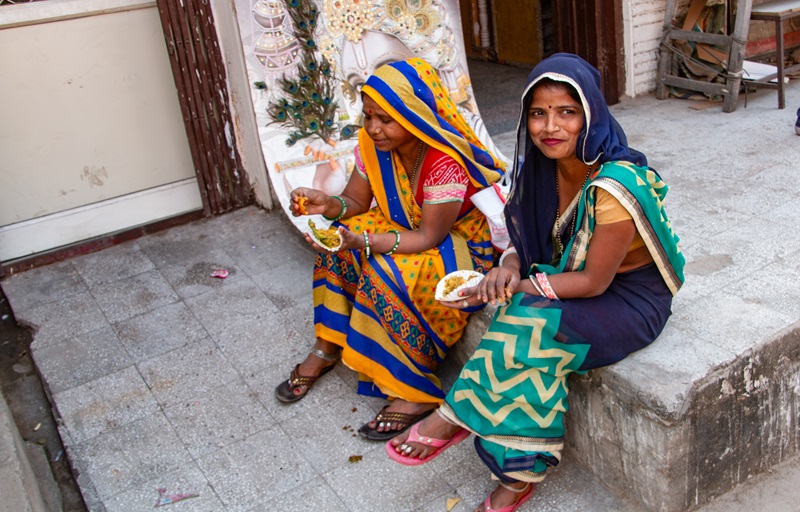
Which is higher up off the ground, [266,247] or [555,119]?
[555,119]

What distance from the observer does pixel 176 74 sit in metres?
4.62

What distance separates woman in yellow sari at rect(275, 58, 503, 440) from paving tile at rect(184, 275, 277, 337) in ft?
2.30

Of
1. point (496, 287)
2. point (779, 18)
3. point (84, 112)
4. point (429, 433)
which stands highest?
point (84, 112)

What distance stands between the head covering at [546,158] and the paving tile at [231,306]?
1613 millimetres

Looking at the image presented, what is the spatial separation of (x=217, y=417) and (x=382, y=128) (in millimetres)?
1334

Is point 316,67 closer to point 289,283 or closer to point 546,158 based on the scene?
point 289,283

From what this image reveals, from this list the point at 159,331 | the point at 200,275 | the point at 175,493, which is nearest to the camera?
the point at 175,493

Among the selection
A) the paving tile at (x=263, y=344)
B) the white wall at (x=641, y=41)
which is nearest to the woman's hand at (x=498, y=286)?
the paving tile at (x=263, y=344)

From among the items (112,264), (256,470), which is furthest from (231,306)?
(256,470)

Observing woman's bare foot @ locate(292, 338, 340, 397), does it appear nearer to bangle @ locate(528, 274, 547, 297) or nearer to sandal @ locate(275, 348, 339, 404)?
sandal @ locate(275, 348, 339, 404)

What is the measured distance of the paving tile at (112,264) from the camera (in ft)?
14.8

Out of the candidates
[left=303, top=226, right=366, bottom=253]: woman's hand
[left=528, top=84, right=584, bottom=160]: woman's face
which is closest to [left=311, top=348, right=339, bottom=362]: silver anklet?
[left=303, top=226, right=366, bottom=253]: woman's hand

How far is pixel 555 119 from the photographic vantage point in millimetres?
2521

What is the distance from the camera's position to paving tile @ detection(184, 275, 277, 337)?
13.0 ft
